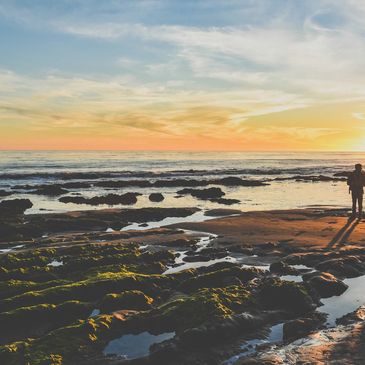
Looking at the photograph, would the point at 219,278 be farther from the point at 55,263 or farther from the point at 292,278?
the point at 55,263

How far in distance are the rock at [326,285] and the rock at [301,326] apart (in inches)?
56.6

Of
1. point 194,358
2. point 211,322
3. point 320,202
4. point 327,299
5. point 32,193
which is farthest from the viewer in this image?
point 32,193

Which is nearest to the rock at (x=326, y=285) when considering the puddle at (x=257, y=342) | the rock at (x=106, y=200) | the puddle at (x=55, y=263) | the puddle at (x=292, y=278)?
the puddle at (x=292, y=278)

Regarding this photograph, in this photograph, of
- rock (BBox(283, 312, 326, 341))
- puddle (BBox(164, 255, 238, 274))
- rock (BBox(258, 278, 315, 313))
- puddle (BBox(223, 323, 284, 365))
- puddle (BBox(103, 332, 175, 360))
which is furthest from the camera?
puddle (BBox(164, 255, 238, 274))

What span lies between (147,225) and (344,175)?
5028 centimetres

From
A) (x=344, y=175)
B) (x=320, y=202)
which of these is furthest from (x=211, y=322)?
(x=344, y=175)

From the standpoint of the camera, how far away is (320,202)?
31812 mm

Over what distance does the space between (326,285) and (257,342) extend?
333 centimetres

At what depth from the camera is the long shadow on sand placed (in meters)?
15.5

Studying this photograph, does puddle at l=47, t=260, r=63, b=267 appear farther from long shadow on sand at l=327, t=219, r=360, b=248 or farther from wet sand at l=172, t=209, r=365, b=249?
long shadow on sand at l=327, t=219, r=360, b=248

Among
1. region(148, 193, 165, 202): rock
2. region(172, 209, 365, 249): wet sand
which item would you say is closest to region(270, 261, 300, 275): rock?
region(172, 209, 365, 249): wet sand

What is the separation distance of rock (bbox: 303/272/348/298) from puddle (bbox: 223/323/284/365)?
2.11 meters

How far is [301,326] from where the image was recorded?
827 cm

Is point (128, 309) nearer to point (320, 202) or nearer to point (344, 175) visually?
point (320, 202)
